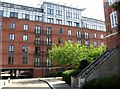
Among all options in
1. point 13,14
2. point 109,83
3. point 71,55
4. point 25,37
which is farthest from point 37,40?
point 109,83

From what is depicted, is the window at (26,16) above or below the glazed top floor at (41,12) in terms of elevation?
below

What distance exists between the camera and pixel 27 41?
2044 inches

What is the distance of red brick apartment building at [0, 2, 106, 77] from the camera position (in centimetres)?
4928

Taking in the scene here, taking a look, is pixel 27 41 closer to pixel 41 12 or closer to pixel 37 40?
pixel 37 40

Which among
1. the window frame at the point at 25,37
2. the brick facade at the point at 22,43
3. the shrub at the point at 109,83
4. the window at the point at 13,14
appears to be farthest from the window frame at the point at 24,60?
the shrub at the point at 109,83

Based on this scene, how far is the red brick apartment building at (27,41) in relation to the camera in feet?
162

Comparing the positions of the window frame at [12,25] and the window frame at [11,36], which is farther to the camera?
the window frame at [12,25]

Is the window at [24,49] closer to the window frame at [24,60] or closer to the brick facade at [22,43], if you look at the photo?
the brick facade at [22,43]

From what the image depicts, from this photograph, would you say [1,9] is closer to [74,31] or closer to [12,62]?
[12,62]

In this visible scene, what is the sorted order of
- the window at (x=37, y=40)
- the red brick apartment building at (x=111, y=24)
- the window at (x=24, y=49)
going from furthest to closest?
the window at (x=37, y=40)
the window at (x=24, y=49)
the red brick apartment building at (x=111, y=24)

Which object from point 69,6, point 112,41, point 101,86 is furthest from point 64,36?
point 101,86

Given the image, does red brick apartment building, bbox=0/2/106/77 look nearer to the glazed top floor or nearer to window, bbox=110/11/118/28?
the glazed top floor

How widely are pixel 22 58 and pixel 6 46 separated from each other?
190 inches

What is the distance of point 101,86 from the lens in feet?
36.1
